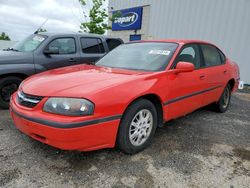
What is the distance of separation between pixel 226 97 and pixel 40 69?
4.06 metres

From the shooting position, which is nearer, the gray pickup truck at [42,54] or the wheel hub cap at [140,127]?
the wheel hub cap at [140,127]

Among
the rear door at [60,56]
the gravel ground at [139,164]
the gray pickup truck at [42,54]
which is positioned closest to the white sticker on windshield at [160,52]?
the gravel ground at [139,164]

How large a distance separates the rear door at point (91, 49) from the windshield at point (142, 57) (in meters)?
1.66

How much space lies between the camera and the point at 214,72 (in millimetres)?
4293

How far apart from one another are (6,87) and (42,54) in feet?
3.25

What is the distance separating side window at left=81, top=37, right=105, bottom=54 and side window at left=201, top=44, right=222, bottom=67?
2.73 meters

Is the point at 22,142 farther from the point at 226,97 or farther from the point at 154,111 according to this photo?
the point at 226,97

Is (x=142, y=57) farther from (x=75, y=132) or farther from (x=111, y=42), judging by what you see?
(x=111, y=42)

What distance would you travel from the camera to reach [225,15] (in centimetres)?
1023

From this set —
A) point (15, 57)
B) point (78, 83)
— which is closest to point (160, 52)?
point (78, 83)

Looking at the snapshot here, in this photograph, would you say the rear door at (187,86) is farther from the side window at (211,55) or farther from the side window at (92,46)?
the side window at (92,46)

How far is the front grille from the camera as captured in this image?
254 cm

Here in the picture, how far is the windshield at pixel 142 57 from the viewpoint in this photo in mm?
3350

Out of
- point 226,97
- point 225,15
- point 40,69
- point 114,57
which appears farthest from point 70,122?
point 225,15
